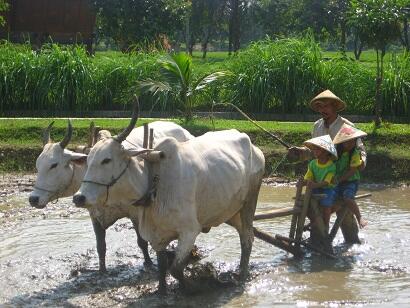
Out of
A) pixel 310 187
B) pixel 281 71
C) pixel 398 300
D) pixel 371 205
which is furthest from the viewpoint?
pixel 281 71

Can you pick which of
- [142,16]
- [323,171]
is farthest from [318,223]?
[142,16]

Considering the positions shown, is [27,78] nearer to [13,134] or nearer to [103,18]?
[13,134]

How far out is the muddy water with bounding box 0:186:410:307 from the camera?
6.88m

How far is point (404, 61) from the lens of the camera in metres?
17.0

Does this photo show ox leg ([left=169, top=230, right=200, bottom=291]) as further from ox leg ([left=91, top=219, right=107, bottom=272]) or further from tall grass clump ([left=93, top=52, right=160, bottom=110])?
tall grass clump ([left=93, top=52, right=160, bottom=110])

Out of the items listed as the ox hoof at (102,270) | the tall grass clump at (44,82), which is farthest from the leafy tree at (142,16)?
the ox hoof at (102,270)

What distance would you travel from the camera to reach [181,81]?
50.2 ft

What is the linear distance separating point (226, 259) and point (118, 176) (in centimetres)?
222

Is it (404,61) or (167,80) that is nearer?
(167,80)

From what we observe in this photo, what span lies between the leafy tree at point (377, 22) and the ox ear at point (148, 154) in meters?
8.93

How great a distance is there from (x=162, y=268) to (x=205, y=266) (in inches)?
25.4

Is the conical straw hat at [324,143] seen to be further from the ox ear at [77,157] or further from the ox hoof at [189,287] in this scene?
the ox ear at [77,157]

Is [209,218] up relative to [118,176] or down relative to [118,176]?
down

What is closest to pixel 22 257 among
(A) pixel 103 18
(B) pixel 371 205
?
(B) pixel 371 205
